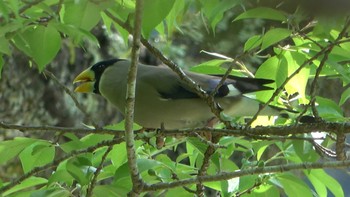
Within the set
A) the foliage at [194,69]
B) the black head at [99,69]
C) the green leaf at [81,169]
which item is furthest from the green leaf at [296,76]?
the black head at [99,69]

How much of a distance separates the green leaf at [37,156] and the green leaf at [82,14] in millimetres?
377

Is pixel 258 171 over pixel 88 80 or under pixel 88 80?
under

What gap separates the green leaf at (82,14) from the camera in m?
1.03

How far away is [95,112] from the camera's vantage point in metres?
4.00

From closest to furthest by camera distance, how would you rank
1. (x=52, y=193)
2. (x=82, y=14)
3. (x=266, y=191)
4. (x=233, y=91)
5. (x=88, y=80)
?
(x=82, y=14), (x=52, y=193), (x=266, y=191), (x=233, y=91), (x=88, y=80)

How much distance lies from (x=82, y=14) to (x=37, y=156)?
48cm

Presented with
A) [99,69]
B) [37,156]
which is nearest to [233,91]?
[99,69]

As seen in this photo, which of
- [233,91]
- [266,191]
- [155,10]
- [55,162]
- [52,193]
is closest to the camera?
[155,10]

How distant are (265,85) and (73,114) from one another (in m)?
2.56

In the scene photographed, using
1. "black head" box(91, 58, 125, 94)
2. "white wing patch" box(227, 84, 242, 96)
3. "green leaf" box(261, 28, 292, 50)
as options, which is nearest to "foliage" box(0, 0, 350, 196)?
"green leaf" box(261, 28, 292, 50)

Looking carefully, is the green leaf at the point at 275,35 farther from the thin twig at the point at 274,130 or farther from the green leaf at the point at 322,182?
the green leaf at the point at 322,182

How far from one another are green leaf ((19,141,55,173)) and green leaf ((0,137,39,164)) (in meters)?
0.02

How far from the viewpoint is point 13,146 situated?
4.55 feet

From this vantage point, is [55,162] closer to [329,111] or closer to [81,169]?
[81,169]
